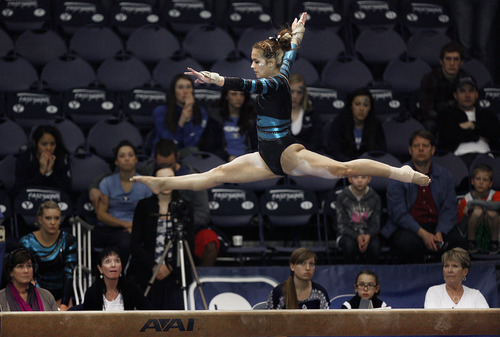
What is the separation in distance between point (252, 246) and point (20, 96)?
3.27 metres

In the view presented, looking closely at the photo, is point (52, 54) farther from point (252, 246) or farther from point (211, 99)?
point (252, 246)

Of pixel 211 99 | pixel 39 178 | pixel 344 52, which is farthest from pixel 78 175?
pixel 344 52

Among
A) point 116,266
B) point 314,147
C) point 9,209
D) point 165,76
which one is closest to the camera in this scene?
point 116,266

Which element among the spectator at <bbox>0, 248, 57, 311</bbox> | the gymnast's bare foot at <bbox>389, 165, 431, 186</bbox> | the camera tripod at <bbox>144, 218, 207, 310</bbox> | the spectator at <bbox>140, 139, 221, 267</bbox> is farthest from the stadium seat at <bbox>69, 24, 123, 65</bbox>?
the gymnast's bare foot at <bbox>389, 165, 431, 186</bbox>

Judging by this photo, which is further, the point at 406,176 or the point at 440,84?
the point at 440,84

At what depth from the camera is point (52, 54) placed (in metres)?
9.07

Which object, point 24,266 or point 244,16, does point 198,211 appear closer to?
point 24,266

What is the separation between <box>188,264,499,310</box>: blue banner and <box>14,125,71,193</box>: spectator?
1.92m

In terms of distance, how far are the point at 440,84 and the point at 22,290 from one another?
5150 millimetres

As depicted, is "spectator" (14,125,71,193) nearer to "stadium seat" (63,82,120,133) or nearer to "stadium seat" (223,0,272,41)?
"stadium seat" (63,82,120,133)

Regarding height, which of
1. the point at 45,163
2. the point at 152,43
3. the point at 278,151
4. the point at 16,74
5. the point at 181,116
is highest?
the point at 152,43

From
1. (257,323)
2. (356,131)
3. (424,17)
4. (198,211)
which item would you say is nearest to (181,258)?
(198,211)

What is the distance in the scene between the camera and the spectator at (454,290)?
5910 millimetres

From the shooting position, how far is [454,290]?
605cm
